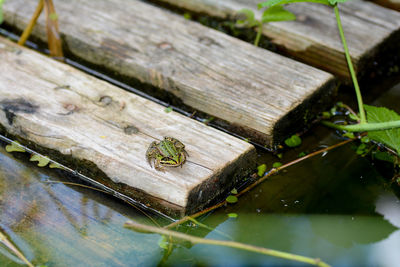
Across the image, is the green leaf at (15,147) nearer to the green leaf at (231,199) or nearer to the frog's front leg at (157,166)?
the frog's front leg at (157,166)

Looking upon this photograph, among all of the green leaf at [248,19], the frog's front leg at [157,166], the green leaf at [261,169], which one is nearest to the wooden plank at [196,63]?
the green leaf at [261,169]

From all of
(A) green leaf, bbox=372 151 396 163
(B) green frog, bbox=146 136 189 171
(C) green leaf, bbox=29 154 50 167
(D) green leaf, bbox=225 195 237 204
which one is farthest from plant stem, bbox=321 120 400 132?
(C) green leaf, bbox=29 154 50 167

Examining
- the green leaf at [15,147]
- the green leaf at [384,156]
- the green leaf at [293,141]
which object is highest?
the green leaf at [384,156]

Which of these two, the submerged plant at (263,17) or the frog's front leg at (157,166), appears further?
the submerged plant at (263,17)

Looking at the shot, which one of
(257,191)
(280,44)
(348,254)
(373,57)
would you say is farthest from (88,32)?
(348,254)

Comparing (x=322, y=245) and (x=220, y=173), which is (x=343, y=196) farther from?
(x=220, y=173)

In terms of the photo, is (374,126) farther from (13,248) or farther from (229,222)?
(13,248)

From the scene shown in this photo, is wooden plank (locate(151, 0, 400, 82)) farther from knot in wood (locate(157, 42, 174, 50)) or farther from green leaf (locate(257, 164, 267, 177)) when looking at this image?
green leaf (locate(257, 164, 267, 177))
